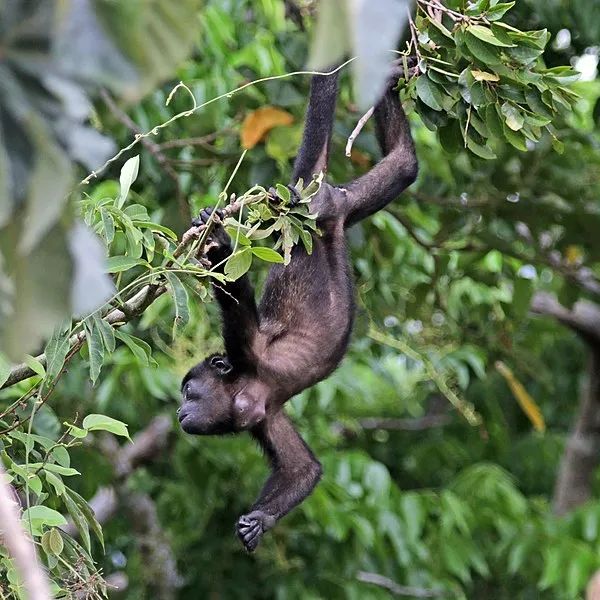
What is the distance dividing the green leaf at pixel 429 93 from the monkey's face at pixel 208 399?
3.79 feet

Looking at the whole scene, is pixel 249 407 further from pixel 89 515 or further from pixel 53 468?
pixel 53 468

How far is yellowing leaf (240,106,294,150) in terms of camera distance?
13.2 ft

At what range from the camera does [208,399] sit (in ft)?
10.7

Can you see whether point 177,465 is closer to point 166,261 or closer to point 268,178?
point 268,178

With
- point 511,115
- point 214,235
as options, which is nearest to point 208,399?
point 214,235

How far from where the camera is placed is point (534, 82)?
7.97 ft

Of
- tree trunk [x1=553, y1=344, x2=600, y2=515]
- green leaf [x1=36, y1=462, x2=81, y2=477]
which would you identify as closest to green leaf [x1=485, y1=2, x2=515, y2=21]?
green leaf [x1=36, y1=462, x2=81, y2=477]

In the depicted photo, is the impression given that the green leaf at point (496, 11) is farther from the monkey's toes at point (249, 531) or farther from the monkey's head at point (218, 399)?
the monkey's toes at point (249, 531)

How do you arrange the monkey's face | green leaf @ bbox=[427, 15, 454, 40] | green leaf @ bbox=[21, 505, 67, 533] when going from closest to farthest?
green leaf @ bbox=[21, 505, 67, 533] < green leaf @ bbox=[427, 15, 454, 40] < the monkey's face

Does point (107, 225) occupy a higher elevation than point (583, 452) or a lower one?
higher

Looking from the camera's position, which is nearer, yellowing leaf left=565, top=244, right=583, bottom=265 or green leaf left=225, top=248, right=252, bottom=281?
green leaf left=225, top=248, right=252, bottom=281

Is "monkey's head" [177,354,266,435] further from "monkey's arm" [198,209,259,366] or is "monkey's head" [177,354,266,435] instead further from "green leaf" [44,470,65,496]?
"green leaf" [44,470,65,496]

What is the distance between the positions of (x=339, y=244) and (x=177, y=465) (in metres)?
2.83

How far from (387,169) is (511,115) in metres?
0.75
